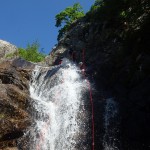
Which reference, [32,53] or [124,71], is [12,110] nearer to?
[124,71]

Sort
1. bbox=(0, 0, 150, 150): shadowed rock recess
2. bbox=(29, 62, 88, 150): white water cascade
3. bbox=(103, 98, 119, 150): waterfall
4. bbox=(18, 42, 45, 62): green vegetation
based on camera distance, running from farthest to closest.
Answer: bbox=(18, 42, 45, 62): green vegetation
bbox=(29, 62, 88, 150): white water cascade
bbox=(103, 98, 119, 150): waterfall
bbox=(0, 0, 150, 150): shadowed rock recess

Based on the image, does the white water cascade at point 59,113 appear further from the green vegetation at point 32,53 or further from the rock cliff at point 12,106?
the green vegetation at point 32,53

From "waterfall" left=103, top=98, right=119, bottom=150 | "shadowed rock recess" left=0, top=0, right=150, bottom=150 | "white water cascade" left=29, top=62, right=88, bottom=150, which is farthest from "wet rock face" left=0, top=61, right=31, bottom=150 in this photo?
"waterfall" left=103, top=98, right=119, bottom=150

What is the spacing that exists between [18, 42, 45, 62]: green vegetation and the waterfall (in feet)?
86.5

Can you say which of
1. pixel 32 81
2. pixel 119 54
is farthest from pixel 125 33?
pixel 32 81

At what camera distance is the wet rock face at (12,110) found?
18.5 metres

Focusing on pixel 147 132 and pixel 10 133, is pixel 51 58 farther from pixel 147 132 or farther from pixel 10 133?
pixel 147 132

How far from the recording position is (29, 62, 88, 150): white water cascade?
19156 mm

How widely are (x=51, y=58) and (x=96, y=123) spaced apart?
12595 mm

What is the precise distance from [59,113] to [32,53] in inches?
1068

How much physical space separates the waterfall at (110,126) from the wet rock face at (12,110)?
4471mm

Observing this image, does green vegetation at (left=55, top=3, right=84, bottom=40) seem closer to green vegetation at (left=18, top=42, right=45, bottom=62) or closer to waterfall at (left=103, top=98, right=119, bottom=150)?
green vegetation at (left=18, top=42, right=45, bottom=62)

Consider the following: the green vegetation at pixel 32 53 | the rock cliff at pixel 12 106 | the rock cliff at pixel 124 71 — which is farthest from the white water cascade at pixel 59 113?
the green vegetation at pixel 32 53

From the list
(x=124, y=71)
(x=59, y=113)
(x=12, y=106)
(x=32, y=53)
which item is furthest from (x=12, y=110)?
(x=32, y=53)
